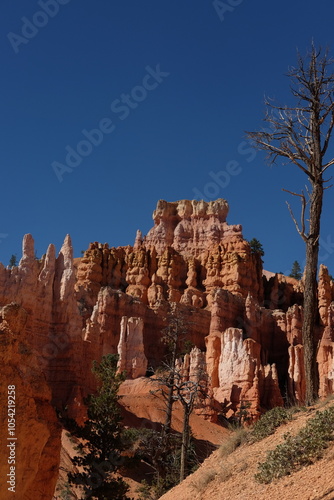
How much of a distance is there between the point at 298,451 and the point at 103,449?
16.9 metres

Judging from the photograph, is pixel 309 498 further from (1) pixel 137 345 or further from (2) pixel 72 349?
(1) pixel 137 345

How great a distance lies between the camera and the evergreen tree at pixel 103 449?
24906mm

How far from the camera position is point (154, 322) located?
6481cm

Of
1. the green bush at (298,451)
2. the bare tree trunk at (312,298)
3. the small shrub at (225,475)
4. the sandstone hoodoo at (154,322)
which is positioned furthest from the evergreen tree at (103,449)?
the green bush at (298,451)

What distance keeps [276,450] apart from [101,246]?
69964 millimetres

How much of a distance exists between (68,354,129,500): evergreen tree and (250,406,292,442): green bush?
11954 millimetres

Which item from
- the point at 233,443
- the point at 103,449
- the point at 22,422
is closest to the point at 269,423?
the point at 233,443

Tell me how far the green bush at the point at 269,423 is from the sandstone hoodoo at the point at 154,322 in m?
2.38

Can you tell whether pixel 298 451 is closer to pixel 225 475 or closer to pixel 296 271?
pixel 225 475

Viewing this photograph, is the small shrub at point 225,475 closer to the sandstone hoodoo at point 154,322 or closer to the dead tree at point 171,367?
the sandstone hoodoo at point 154,322

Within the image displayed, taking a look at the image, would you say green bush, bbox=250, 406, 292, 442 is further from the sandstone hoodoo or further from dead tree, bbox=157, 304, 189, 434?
dead tree, bbox=157, 304, 189, 434

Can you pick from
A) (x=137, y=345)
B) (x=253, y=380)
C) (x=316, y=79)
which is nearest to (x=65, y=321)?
(x=137, y=345)

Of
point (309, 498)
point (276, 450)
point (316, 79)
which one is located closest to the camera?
point (309, 498)

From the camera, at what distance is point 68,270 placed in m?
47.0
